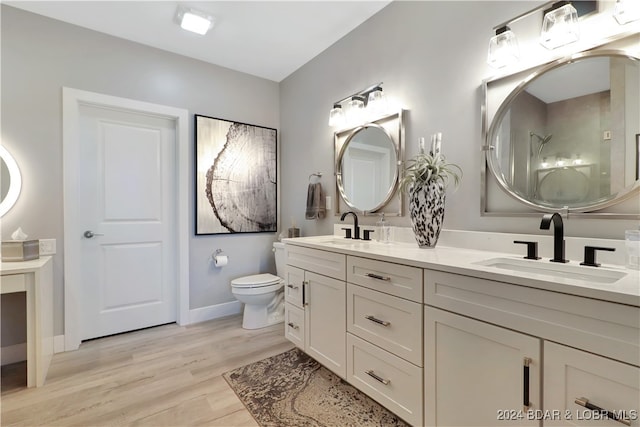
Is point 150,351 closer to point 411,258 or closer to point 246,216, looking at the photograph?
point 246,216

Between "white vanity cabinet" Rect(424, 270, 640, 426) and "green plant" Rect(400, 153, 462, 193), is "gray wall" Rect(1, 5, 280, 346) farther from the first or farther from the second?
"white vanity cabinet" Rect(424, 270, 640, 426)

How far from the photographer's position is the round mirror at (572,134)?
1.17 meters

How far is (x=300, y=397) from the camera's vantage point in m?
1.69

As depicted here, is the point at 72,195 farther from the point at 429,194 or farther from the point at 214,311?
the point at 429,194

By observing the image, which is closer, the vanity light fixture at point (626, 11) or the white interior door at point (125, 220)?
the vanity light fixture at point (626, 11)

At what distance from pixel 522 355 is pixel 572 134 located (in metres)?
1.00

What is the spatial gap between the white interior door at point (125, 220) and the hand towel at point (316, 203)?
4.28 feet

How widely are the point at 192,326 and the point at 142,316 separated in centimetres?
45

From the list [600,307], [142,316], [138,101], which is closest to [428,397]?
[600,307]

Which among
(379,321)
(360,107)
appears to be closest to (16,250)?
(379,321)

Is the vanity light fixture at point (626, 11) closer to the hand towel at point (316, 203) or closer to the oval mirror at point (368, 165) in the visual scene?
the oval mirror at point (368, 165)

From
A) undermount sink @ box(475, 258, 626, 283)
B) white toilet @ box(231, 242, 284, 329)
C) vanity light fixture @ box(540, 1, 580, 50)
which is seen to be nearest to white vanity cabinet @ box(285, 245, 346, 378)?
white toilet @ box(231, 242, 284, 329)

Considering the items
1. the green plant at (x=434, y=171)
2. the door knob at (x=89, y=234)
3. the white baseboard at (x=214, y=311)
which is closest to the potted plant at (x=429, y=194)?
the green plant at (x=434, y=171)

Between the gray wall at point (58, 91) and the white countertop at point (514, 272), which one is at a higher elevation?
the gray wall at point (58, 91)
